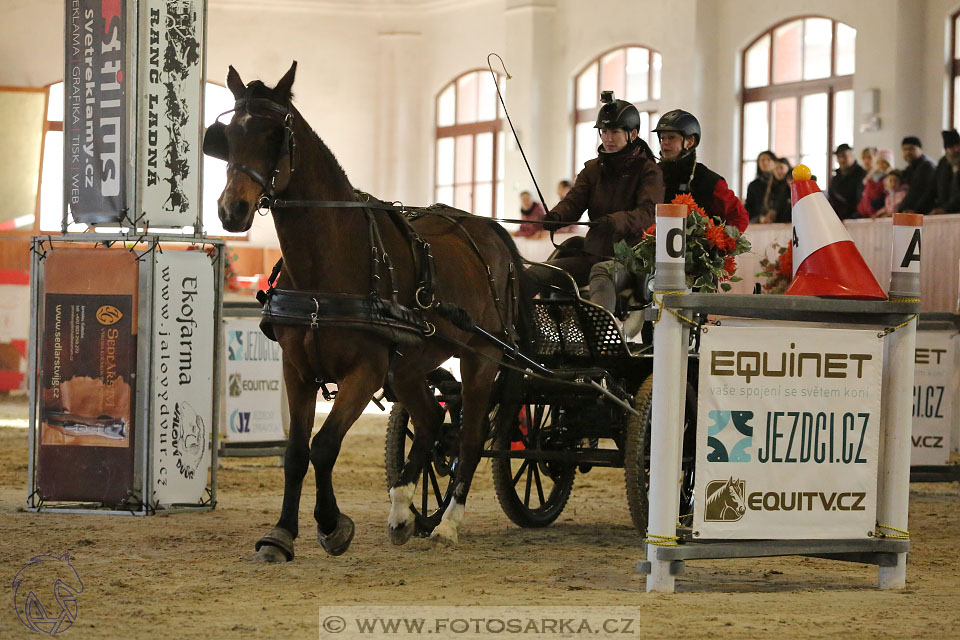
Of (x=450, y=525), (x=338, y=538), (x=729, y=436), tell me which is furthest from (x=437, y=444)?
(x=729, y=436)

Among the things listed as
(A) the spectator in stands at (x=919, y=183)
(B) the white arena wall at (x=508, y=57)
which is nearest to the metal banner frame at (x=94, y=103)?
(A) the spectator in stands at (x=919, y=183)

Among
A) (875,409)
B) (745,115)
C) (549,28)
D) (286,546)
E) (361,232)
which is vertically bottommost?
(286,546)

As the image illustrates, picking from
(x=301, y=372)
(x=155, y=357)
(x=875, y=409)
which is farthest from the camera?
(x=155, y=357)

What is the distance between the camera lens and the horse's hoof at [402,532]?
617cm

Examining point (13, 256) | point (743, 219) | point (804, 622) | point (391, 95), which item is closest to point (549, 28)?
point (391, 95)

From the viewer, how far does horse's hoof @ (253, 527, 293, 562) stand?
5.60 metres

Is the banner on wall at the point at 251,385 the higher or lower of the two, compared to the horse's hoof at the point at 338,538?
higher

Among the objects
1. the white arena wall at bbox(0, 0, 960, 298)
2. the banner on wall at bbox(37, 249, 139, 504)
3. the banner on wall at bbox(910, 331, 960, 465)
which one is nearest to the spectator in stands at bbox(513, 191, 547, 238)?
the white arena wall at bbox(0, 0, 960, 298)

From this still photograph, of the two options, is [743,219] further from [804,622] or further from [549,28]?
[549,28]

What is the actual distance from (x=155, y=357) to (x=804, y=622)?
13.3 ft

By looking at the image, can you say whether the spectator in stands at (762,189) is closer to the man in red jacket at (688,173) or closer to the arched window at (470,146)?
the arched window at (470,146)

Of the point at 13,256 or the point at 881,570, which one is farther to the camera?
the point at 13,256

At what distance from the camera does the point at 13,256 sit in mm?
20766

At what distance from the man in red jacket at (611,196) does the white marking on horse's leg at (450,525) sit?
132cm
